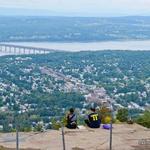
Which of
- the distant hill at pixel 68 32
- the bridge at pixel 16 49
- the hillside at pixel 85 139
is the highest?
the hillside at pixel 85 139

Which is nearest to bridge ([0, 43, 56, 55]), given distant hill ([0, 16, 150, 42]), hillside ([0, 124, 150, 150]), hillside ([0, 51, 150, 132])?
hillside ([0, 51, 150, 132])

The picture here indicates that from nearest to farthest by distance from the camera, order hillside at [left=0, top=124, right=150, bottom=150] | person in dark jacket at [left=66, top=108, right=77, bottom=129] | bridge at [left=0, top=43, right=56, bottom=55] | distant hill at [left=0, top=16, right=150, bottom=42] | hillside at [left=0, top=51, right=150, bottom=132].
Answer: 1. hillside at [left=0, top=124, right=150, bottom=150]
2. person in dark jacket at [left=66, top=108, right=77, bottom=129]
3. hillside at [left=0, top=51, right=150, bottom=132]
4. bridge at [left=0, top=43, right=56, bottom=55]
5. distant hill at [left=0, top=16, right=150, bottom=42]

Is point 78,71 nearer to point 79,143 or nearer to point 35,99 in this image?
point 35,99

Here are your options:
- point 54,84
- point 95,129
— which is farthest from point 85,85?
point 95,129

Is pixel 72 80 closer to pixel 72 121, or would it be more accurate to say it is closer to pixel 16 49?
pixel 72 121

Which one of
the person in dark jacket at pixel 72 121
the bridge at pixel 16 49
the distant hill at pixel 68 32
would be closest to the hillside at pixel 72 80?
the bridge at pixel 16 49

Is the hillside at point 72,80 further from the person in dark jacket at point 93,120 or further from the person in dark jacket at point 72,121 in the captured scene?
the person in dark jacket at point 72,121

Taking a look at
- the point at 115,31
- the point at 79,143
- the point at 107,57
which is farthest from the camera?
the point at 115,31

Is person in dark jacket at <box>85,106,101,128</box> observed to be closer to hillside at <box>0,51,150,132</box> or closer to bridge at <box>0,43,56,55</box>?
hillside at <box>0,51,150,132</box>
